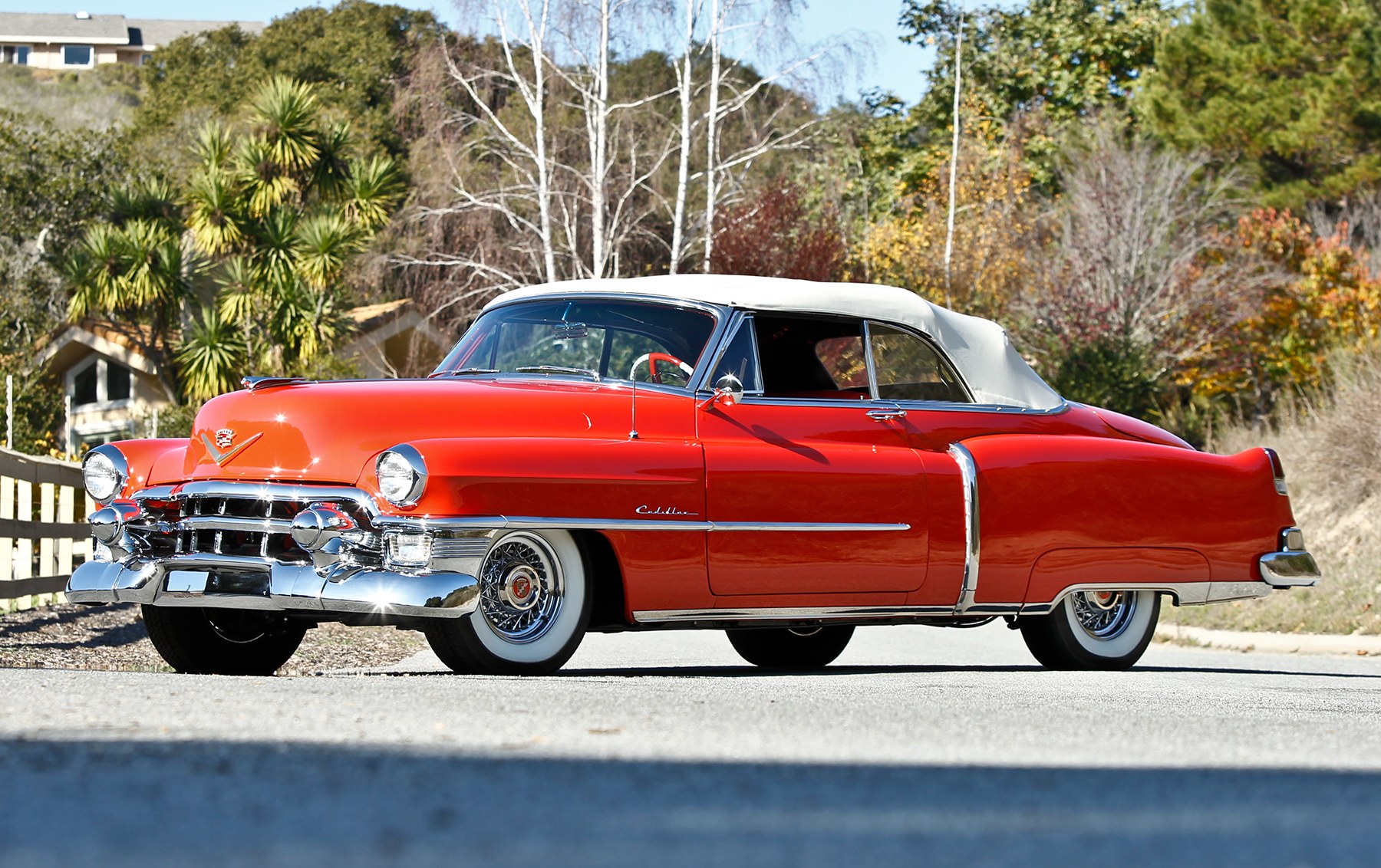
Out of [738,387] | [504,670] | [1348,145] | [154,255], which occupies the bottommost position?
[504,670]

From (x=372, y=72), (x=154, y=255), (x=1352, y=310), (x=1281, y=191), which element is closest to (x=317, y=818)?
(x=1352, y=310)

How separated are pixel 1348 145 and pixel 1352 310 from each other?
21.6 feet

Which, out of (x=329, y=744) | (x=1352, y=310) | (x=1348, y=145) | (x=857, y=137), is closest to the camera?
(x=329, y=744)

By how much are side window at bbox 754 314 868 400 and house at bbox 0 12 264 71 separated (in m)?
120

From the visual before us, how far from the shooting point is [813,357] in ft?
27.7

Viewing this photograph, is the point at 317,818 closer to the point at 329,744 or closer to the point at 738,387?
the point at 329,744

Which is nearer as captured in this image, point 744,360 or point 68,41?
point 744,360

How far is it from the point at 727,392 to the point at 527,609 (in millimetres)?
1337

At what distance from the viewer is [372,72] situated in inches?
1935

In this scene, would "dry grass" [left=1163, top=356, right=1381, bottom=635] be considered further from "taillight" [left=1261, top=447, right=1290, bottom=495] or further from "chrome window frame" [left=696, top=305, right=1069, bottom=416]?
"chrome window frame" [left=696, top=305, right=1069, bottom=416]

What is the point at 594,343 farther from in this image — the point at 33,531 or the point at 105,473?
the point at 33,531

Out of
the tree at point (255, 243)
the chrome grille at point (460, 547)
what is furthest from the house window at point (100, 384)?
the chrome grille at point (460, 547)

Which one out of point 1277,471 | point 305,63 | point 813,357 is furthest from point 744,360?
point 305,63

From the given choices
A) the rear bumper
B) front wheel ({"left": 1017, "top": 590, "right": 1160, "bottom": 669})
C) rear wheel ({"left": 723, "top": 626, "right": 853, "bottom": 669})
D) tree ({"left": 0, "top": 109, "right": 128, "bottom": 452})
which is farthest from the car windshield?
tree ({"left": 0, "top": 109, "right": 128, "bottom": 452})
